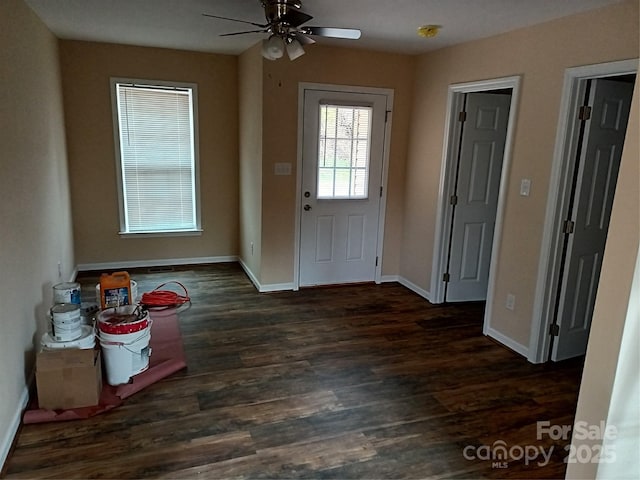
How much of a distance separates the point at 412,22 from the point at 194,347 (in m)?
2.91

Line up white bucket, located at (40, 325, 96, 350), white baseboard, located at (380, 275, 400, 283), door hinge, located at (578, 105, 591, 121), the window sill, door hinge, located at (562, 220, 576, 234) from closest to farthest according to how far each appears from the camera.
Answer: white bucket, located at (40, 325, 96, 350)
door hinge, located at (578, 105, 591, 121)
door hinge, located at (562, 220, 576, 234)
white baseboard, located at (380, 275, 400, 283)
the window sill

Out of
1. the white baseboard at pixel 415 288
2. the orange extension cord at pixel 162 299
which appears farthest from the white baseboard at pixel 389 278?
the orange extension cord at pixel 162 299

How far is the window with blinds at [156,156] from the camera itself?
4883 millimetres

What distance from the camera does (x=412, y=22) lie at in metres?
3.28

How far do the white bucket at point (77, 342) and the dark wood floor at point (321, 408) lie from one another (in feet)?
1.36

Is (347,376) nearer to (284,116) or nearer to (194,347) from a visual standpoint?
(194,347)

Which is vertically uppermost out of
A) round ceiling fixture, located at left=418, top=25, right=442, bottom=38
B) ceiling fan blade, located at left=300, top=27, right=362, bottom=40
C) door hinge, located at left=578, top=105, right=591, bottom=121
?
round ceiling fixture, located at left=418, top=25, right=442, bottom=38

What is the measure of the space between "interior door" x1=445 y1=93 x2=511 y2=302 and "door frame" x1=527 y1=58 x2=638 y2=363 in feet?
3.73

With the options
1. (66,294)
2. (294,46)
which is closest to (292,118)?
(294,46)

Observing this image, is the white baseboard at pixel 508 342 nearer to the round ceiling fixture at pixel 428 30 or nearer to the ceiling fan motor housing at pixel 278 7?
the round ceiling fixture at pixel 428 30

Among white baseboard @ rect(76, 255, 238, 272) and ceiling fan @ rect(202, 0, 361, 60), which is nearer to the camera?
ceiling fan @ rect(202, 0, 361, 60)

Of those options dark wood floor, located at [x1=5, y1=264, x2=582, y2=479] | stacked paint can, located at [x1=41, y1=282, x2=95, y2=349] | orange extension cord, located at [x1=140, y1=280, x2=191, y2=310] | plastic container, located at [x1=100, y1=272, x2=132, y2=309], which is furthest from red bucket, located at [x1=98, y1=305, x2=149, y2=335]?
orange extension cord, located at [x1=140, y1=280, x2=191, y2=310]

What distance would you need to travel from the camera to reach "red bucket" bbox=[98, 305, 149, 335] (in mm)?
2695

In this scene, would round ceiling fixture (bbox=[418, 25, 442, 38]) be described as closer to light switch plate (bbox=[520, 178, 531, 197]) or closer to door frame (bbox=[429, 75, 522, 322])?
door frame (bbox=[429, 75, 522, 322])
